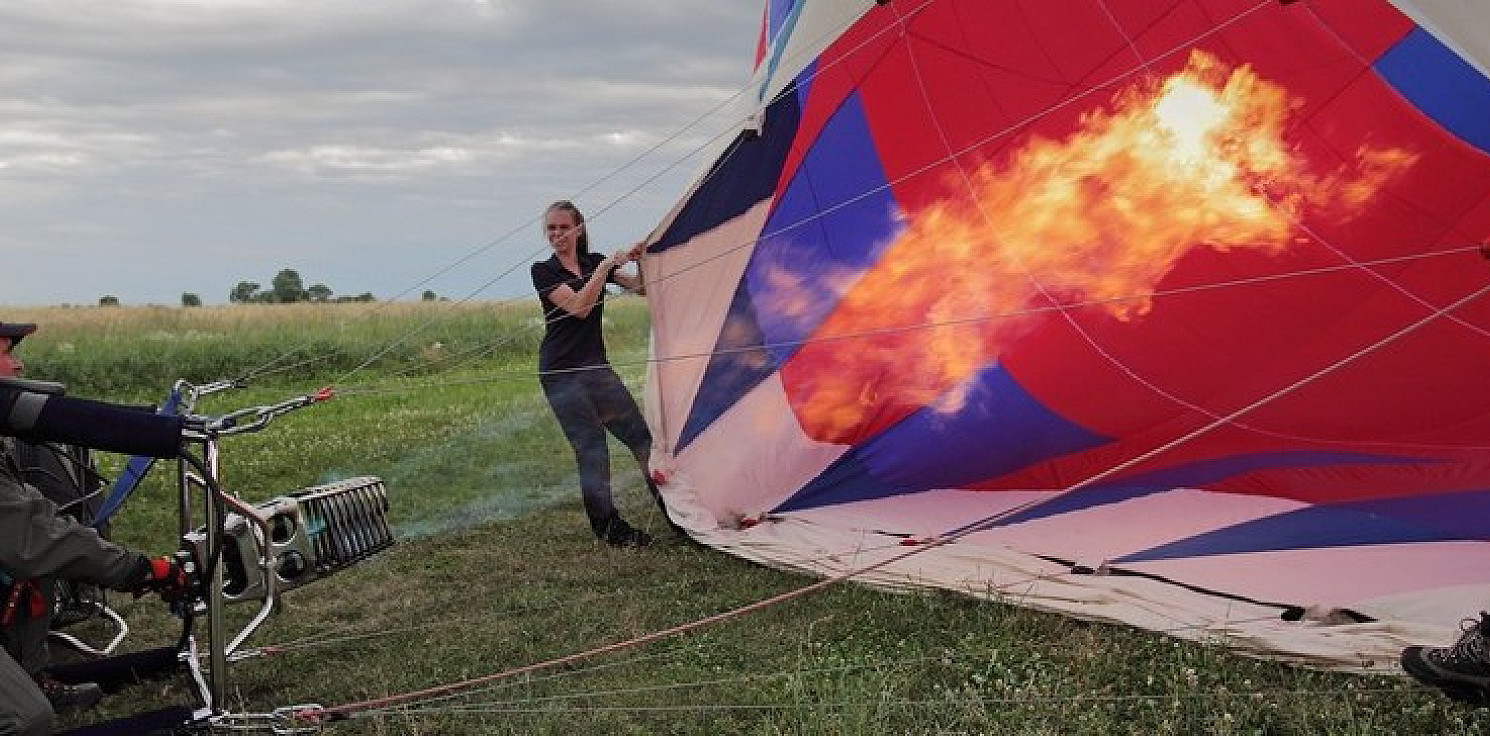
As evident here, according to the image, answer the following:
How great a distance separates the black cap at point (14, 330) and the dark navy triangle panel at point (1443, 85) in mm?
4106

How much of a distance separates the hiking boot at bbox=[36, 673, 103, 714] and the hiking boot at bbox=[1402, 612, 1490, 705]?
10.5 feet

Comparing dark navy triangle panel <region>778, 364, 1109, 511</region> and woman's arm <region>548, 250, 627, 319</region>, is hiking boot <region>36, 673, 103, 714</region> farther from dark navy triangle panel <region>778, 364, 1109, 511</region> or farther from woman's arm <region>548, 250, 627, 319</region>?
dark navy triangle panel <region>778, 364, 1109, 511</region>

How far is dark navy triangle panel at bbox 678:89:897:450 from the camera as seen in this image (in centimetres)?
537

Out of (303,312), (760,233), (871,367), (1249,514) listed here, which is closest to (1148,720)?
(1249,514)

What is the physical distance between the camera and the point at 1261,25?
4.62m

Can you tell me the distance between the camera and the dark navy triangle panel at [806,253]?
5.37 m

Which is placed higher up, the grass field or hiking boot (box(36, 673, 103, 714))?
the grass field

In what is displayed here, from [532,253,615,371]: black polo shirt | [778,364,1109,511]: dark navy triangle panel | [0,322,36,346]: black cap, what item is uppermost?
[532,253,615,371]: black polo shirt

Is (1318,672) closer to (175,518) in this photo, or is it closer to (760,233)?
(760,233)

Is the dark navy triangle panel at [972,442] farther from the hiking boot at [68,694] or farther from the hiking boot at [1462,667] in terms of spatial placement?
the hiking boot at [68,694]

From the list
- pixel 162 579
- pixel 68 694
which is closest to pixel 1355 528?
pixel 162 579

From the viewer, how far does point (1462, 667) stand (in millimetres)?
3139

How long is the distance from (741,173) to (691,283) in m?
0.49

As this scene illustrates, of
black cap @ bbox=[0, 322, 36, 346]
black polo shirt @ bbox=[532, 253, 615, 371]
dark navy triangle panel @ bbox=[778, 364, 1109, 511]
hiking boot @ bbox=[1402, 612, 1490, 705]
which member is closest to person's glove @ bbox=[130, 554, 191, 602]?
black cap @ bbox=[0, 322, 36, 346]
